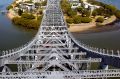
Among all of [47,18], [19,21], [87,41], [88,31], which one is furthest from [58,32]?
[19,21]

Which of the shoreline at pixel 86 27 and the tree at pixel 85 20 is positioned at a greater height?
the tree at pixel 85 20

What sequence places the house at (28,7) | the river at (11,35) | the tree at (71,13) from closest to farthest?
1. the river at (11,35)
2. the tree at (71,13)
3. the house at (28,7)

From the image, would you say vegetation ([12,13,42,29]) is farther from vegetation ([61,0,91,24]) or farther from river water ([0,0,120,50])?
vegetation ([61,0,91,24])

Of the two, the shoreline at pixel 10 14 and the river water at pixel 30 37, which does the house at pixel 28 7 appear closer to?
the shoreline at pixel 10 14

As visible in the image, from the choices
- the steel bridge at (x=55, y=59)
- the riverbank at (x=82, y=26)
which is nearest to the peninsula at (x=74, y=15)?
the riverbank at (x=82, y=26)

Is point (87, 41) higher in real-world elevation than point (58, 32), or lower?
lower

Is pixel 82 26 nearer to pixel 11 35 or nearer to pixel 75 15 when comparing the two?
pixel 75 15

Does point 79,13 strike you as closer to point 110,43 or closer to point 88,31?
point 88,31

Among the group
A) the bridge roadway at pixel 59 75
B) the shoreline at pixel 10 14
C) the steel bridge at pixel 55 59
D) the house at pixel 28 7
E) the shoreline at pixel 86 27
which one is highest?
the bridge roadway at pixel 59 75
